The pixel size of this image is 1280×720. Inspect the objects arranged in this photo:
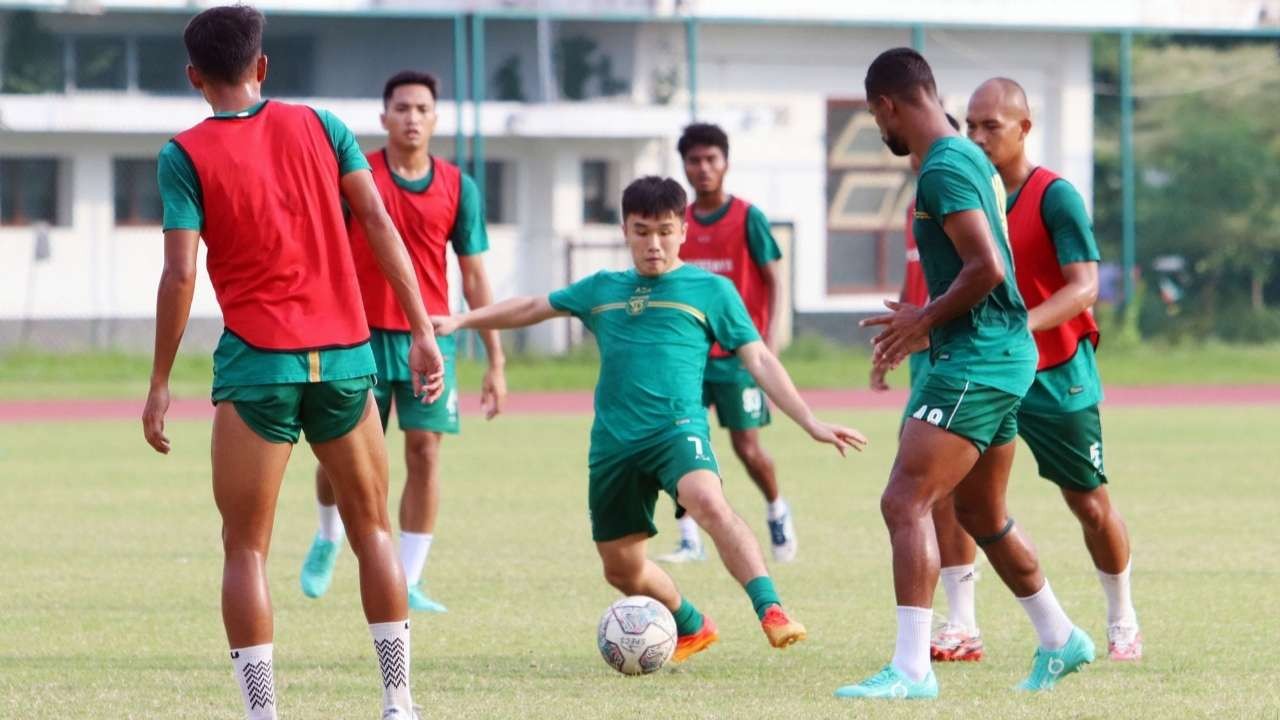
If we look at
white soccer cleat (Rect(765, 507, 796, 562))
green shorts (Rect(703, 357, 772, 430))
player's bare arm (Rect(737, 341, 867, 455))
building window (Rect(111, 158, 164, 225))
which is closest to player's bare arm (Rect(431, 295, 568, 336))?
player's bare arm (Rect(737, 341, 867, 455))

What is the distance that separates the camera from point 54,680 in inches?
281

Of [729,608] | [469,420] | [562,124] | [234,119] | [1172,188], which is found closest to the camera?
[234,119]

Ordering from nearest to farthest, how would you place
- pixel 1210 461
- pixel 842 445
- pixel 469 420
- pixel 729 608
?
pixel 842 445 → pixel 729 608 → pixel 1210 461 → pixel 469 420

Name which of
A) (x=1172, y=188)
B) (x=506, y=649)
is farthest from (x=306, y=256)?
(x=1172, y=188)

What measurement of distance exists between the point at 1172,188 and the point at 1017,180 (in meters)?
34.9

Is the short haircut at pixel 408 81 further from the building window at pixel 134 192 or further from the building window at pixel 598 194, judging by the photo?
the building window at pixel 598 194

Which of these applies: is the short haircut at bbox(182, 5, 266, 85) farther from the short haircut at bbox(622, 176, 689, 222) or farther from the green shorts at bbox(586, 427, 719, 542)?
the green shorts at bbox(586, 427, 719, 542)

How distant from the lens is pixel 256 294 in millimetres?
5793

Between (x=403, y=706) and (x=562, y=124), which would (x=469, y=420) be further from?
(x=403, y=706)

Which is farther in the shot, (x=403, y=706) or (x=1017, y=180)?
(x=1017, y=180)

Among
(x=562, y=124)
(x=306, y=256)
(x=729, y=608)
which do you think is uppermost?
(x=562, y=124)

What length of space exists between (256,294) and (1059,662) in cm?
305

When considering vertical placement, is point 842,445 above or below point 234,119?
below

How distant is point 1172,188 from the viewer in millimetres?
41094
